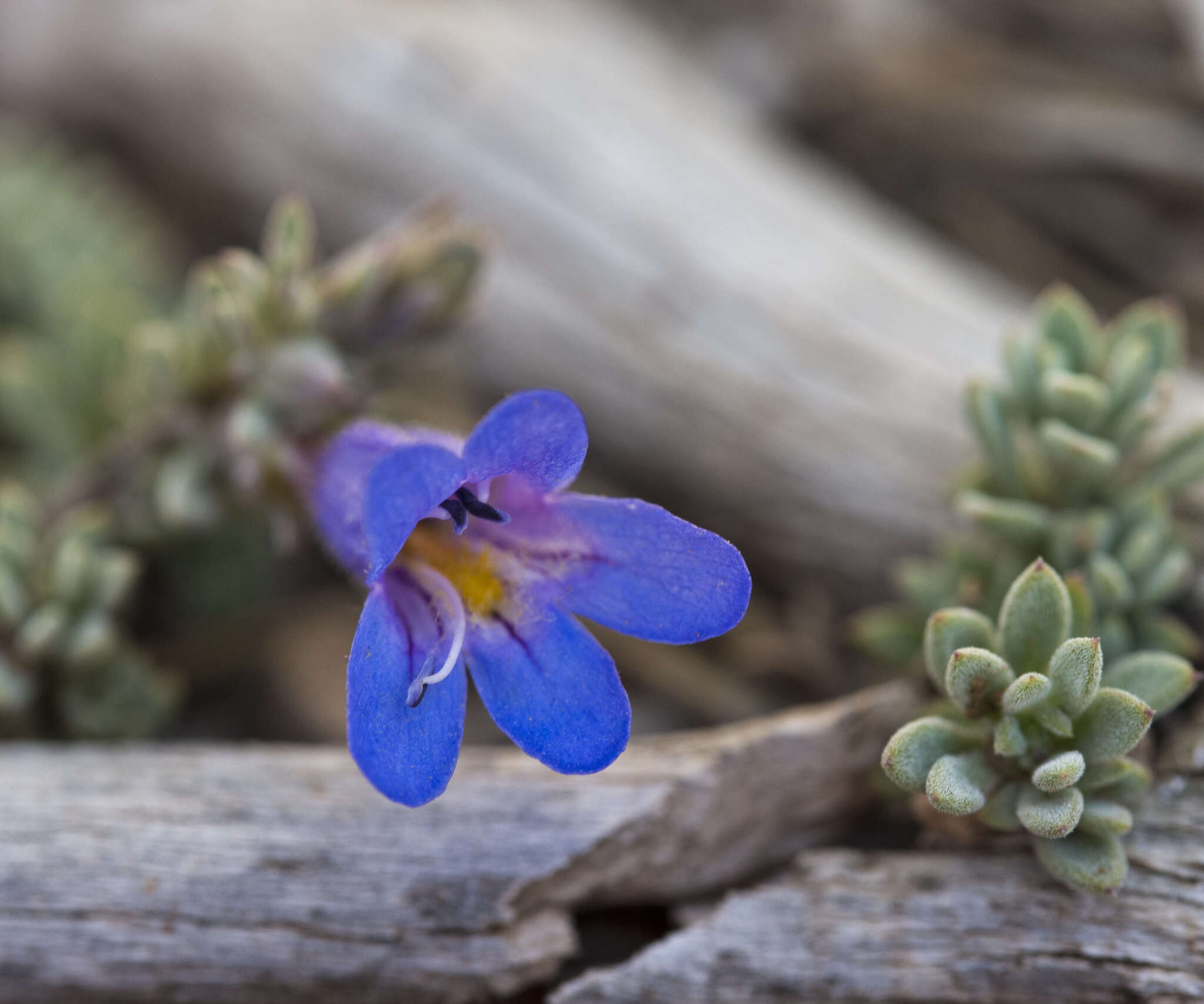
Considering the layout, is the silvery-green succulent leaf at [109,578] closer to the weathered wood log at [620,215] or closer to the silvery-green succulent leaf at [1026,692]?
the weathered wood log at [620,215]

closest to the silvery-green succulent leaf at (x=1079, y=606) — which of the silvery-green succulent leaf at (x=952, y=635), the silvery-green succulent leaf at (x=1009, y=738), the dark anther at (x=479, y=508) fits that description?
the silvery-green succulent leaf at (x=952, y=635)

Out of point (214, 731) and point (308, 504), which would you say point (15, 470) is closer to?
point (214, 731)

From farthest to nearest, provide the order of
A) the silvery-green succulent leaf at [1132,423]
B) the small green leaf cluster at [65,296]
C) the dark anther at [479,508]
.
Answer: the small green leaf cluster at [65,296] → the silvery-green succulent leaf at [1132,423] → the dark anther at [479,508]

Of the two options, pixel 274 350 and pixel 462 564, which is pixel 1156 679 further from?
pixel 274 350

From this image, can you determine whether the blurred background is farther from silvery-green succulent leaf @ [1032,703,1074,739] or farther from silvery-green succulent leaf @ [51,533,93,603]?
silvery-green succulent leaf @ [1032,703,1074,739]

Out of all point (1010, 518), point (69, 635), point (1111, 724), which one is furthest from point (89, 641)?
point (1111, 724)

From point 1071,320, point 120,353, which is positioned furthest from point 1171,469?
point 120,353
